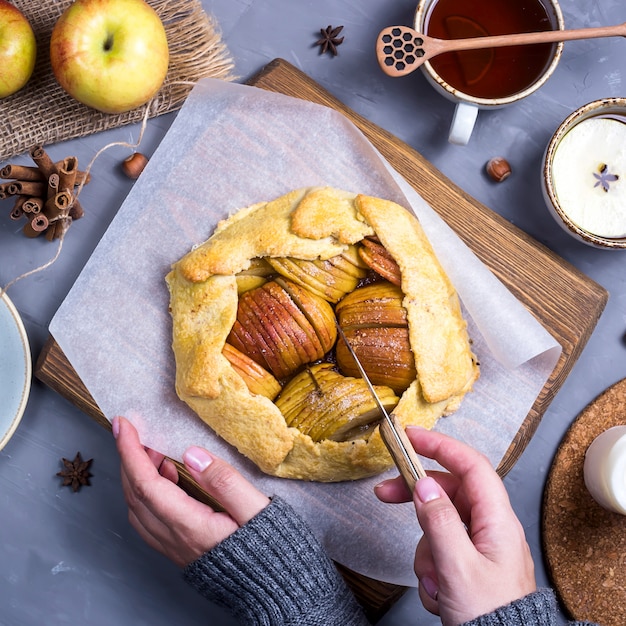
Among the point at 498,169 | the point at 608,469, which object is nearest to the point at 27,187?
the point at 498,169

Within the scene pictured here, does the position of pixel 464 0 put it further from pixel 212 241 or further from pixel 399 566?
pixel 399 566

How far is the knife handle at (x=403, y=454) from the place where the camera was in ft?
5.31

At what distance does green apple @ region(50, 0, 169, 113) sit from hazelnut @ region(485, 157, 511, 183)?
1063 millimetres

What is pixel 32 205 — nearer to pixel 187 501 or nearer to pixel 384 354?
pixel 187 501

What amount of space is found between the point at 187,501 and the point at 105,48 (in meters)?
1.31

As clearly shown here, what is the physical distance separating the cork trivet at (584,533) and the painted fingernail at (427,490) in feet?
2.56

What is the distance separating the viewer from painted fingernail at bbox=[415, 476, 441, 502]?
1562 millimetres

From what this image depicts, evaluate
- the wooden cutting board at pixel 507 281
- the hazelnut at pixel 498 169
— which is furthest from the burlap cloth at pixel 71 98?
the hazelnut at pixel 498 169

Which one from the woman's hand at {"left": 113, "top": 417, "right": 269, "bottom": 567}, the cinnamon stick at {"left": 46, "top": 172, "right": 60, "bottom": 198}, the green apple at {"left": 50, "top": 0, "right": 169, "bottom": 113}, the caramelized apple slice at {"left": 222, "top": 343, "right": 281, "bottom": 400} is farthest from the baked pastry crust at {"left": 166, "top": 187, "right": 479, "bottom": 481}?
the green apple at {"left": 50, "top": 0, "right": 169, "bottom": 113}

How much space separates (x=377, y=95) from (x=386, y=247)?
0.62 metres

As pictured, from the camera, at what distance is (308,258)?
193 cm

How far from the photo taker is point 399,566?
6.66 feet

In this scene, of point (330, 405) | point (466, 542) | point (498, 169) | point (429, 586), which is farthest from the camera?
point (498, 169)

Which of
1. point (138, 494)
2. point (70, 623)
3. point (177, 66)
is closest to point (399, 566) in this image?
point (138, 494)
